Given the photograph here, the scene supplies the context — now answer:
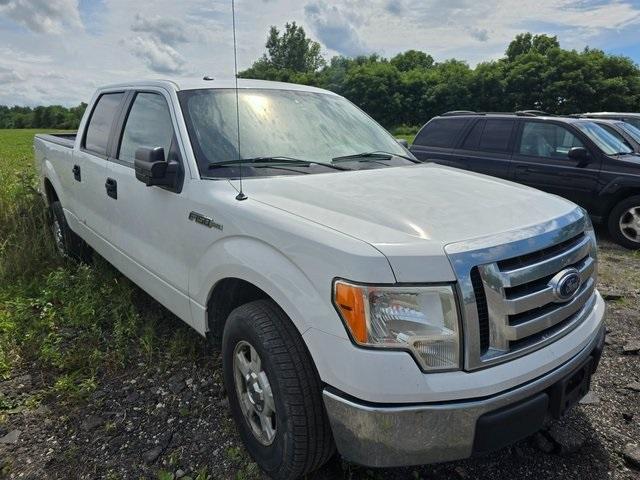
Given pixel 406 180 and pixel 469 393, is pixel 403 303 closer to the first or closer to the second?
pixel 469 393

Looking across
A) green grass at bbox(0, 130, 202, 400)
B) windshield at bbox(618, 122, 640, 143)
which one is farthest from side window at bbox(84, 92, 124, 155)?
windshield at bbox(618, 122, 640, 143)

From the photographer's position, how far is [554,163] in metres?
7.34

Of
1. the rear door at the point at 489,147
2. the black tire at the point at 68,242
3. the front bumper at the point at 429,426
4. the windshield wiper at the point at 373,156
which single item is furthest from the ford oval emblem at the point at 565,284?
the rear door at the point at 489,147

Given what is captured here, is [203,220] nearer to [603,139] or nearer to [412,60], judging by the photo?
[603,139]

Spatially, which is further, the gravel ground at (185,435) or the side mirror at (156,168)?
the side mirror at (156,168)

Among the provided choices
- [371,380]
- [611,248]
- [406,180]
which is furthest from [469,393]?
[611,248]

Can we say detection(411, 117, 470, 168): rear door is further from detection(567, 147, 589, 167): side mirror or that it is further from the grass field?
the grass field

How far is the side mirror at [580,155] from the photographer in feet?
23.0

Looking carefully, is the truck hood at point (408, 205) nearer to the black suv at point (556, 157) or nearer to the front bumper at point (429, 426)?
the front bumper at point (429, 426)

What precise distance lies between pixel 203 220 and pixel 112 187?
140 cm

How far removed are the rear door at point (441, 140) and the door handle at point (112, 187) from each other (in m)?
5.70

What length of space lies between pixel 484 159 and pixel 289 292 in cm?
681

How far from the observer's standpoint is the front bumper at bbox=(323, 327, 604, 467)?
5.74 feet

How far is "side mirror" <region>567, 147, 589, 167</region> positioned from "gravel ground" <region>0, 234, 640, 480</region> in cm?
432
